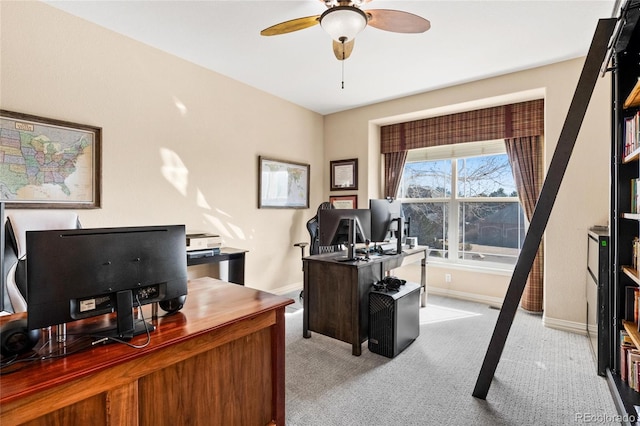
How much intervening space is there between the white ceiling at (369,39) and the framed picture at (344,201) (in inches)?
66.2

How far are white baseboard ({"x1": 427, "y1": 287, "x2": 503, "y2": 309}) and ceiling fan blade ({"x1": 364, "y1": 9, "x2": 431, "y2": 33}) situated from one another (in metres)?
3.45

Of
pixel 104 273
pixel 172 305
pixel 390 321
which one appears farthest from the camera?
pixel 390 321

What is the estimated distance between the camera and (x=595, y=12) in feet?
8.13

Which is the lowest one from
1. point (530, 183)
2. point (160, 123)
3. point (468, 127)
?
point (530, 183)

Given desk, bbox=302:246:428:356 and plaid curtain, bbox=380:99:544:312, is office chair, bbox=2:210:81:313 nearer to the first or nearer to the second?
desk, bbox=302:246:428:356

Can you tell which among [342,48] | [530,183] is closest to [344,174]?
[530,183]

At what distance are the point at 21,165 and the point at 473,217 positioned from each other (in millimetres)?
4913

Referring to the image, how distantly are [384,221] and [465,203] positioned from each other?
1.73 meters

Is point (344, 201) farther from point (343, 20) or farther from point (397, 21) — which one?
point (343, 20)

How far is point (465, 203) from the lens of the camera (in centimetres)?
443

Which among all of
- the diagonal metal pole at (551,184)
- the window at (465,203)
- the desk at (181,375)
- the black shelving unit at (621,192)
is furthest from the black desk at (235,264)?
the black shelving unit at (621,192)

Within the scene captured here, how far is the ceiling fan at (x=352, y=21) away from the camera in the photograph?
1.95 meters

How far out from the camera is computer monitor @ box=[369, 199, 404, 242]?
11.0ft

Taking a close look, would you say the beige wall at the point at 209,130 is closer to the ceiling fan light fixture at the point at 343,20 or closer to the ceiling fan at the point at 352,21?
the ceiling fan at the point at 352,21
